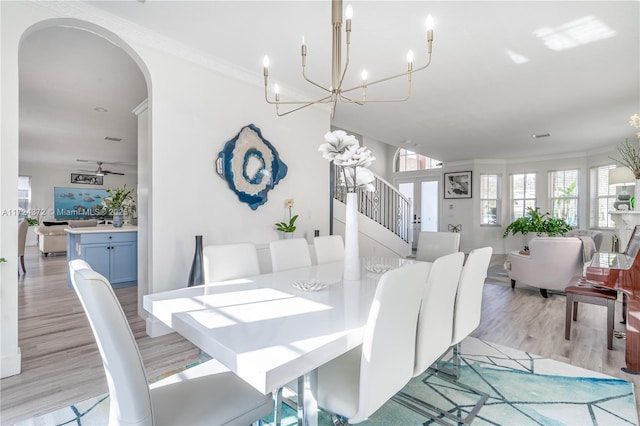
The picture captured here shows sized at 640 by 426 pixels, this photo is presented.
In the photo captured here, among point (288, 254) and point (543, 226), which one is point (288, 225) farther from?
point (543, 226)

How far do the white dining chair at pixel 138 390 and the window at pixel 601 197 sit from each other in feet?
28.5

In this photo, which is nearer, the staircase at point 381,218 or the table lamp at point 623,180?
the table lamp at point 623,180

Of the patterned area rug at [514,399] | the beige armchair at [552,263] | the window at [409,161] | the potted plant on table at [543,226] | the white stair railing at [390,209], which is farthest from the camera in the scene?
the window at [409,161]

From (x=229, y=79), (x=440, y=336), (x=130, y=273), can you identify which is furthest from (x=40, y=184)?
(x=440, y=336)

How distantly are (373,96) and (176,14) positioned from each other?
259cm

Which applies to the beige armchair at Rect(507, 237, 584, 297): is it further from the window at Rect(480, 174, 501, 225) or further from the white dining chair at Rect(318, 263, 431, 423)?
the window at Rect(480, 174, 501, 225)

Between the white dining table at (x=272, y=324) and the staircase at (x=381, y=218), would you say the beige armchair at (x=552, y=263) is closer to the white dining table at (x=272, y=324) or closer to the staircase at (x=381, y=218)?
the staircase at (x=381, y=218)

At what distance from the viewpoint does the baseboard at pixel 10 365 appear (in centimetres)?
209

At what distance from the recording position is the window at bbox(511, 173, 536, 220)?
332 inches

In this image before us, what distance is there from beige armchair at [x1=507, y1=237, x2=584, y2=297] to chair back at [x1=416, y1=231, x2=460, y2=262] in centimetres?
182

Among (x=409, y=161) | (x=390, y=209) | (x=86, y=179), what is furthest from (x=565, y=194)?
(x=86, y=179)

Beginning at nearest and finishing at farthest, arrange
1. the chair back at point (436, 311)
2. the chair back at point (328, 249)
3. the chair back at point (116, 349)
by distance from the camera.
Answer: the chair back at point (116, 349) < the chair back at point (436, 311) < the chair back at point (328, 249)

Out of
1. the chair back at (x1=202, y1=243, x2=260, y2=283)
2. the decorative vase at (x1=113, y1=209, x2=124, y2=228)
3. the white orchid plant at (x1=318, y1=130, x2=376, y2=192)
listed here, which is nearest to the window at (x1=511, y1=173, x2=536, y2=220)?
the white orchid plant at (x1=318, y1=130, x2=376, y2=192)

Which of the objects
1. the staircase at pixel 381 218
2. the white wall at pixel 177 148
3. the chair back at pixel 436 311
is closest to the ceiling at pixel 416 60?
the white wall at pixel 177 148
